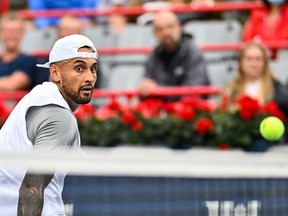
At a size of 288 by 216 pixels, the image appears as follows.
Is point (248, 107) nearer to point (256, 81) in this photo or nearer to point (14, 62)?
point (256, 81)

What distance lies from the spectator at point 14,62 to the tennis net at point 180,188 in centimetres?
417

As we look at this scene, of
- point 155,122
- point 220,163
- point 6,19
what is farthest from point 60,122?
point 6,19

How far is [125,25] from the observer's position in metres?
10.5

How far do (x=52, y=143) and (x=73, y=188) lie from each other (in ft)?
2.04

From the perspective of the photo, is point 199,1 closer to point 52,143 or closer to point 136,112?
point 136,112

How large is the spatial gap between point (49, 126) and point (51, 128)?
0.01 metres

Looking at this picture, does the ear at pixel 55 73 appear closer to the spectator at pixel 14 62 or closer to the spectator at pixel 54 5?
the spectator at pixel 14 62

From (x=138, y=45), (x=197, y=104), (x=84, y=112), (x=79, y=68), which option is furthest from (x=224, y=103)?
(x=79, y=68)

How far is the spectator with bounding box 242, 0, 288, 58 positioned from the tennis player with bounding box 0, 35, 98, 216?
4627 mm

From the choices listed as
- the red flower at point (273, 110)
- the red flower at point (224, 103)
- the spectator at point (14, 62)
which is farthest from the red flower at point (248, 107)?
the spectator at point (14, 62)

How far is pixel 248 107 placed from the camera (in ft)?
26.6

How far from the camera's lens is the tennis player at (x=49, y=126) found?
4625 millimetres

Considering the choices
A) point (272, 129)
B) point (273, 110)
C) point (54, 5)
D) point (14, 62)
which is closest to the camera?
point (272, 129)

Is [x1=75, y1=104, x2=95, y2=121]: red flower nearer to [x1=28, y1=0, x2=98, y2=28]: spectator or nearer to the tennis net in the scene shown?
[x1=28, y1=0, x2=98, y2=28]: spectator
